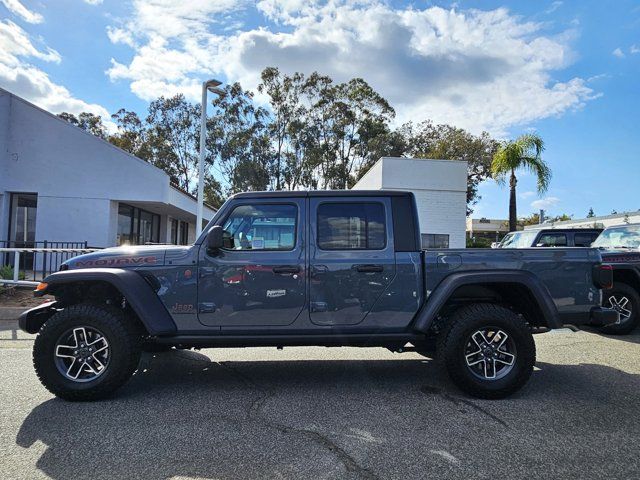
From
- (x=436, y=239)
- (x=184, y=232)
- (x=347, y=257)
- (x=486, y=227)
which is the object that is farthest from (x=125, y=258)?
(x=486, y=227)

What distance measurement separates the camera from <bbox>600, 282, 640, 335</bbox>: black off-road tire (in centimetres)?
725

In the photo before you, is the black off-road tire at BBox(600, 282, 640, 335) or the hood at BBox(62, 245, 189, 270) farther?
the black off-road tire at BBox(600, 282, 640, 335)

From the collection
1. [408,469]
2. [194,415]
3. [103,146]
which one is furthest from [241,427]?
[103,146]

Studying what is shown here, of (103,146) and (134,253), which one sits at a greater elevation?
(103,146)

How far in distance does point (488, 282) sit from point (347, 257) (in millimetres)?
1410

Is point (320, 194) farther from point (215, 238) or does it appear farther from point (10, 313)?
point (10, 313)

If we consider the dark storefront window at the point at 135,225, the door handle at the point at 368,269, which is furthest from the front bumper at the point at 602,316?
the dark storefront window at the point at 135,225

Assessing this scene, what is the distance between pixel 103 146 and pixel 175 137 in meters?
27.3

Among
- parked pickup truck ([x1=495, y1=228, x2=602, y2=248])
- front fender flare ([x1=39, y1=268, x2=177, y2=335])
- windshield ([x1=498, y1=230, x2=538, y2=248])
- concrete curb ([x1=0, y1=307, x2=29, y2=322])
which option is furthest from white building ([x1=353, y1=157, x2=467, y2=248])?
front fender flare ([x1=39, y1=268, x2=177, y2=335])

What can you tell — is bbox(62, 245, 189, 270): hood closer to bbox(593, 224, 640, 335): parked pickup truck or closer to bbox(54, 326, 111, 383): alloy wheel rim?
bbox(54, 326, 111, 383): alloy wheel rim

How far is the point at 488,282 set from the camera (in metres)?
4.29

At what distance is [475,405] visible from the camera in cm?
407

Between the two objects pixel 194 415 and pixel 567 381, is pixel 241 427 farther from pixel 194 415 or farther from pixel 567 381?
pixel 567 381

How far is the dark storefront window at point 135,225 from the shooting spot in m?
15.5
